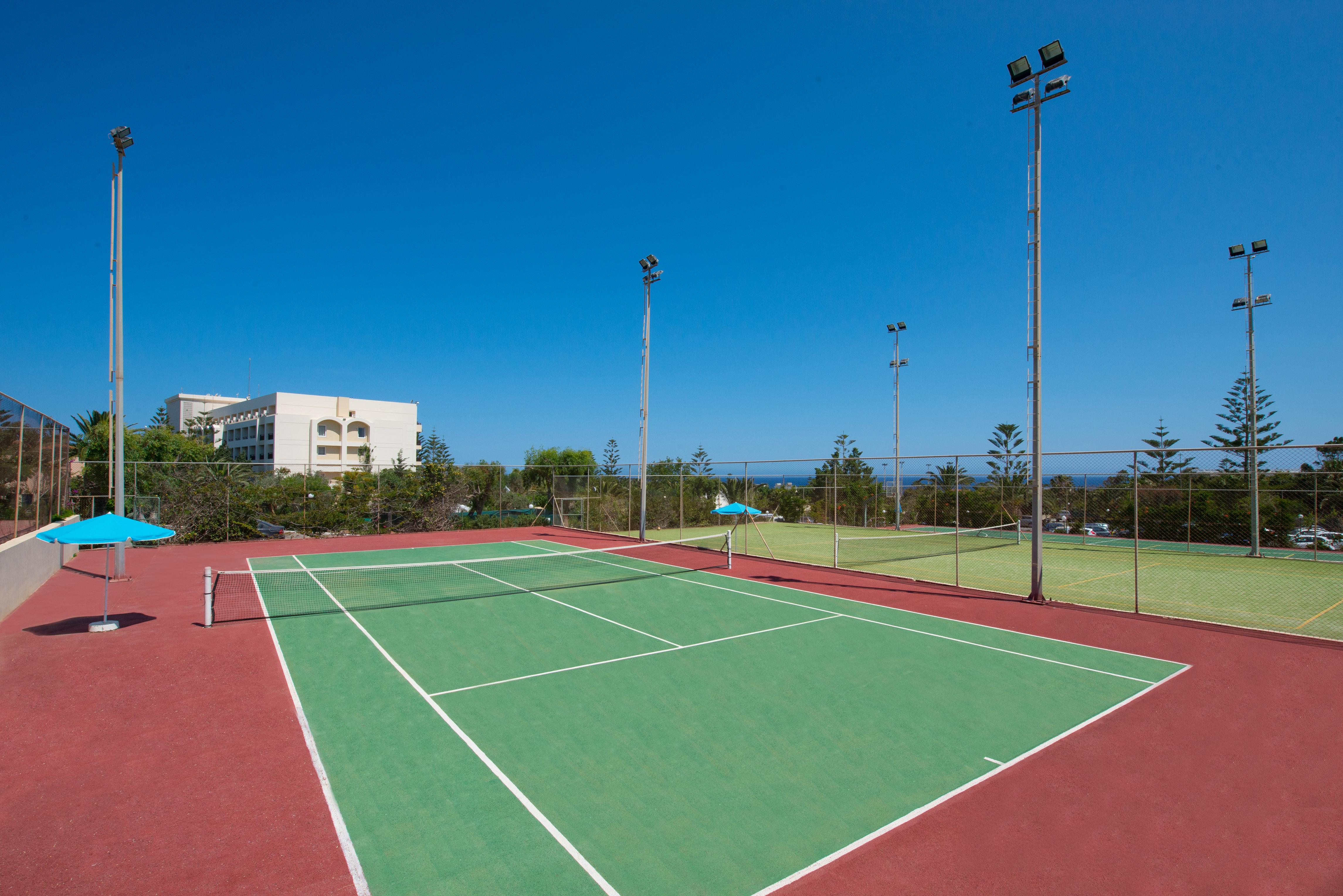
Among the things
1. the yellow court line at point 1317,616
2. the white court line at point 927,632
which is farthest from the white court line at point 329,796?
the yellow court line at point 1317,616

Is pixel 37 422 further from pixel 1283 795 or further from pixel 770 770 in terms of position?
pixel 1283 795

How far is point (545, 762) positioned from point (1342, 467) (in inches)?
927

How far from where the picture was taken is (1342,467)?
59.5 feet

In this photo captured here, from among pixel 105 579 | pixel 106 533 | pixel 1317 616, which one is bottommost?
pixel 1317 616

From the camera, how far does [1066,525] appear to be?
2720 centimetres

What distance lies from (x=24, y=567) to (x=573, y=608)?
1091 cm

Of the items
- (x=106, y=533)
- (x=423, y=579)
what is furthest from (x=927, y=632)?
(x=106, y=533)

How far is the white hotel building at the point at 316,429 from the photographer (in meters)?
83.8

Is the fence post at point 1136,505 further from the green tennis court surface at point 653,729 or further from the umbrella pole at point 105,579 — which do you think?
the umbrella pole at point 105,579

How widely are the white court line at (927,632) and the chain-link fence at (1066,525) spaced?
341cm

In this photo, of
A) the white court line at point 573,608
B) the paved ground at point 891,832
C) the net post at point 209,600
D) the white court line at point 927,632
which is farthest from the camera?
the net post at point 209,600

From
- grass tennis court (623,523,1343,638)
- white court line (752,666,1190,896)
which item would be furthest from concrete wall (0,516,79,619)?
grass tennis court (623,523,1343,638)

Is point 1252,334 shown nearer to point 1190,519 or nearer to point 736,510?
point 1190,519

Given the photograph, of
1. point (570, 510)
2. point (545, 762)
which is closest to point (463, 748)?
point (545, 762)
